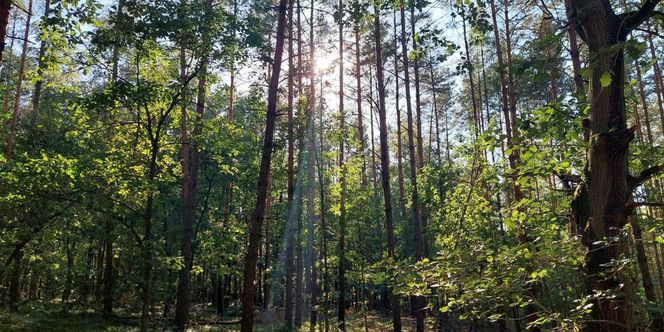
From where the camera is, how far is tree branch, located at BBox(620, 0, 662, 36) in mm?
2789

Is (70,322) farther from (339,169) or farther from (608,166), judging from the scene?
(608,166)

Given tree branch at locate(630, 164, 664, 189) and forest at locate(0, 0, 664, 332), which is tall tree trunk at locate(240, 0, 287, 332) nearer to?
forest at locate(0, 0, 664, 332)

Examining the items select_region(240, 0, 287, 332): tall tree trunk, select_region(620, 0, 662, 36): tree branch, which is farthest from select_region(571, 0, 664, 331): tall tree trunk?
select_region(240, 0, 287, 332): tall tree trunk

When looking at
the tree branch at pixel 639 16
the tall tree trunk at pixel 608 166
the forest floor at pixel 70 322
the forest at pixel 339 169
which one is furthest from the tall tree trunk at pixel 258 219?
the forest floor at pixel 70 322

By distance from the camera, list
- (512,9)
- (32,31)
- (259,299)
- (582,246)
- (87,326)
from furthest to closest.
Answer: (259,299)
(32,31)
(512,9)
(87,326)
(582,246)

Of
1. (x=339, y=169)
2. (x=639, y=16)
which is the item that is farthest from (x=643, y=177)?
(x=339, y=169)

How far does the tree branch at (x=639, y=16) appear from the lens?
2.79 meters

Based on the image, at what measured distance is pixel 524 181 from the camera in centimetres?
353

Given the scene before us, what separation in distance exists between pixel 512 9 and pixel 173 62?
11129 millimetres

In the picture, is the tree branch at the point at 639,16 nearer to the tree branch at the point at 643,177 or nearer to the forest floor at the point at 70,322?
the tree branch at the point at 643,177

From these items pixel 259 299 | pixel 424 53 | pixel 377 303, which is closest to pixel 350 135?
pixel 424 53

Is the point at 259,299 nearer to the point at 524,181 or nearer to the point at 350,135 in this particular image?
the point at 350,135

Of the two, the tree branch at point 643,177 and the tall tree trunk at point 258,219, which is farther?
the tall tree trunk at point 258,219

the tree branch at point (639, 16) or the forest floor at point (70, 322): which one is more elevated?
the tree branch at point (639, 16)
